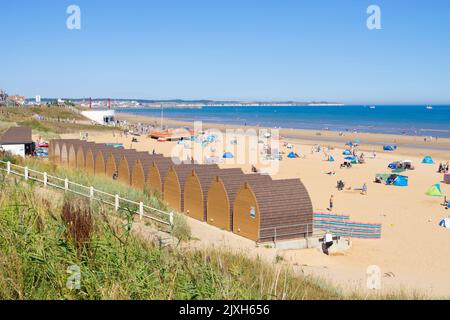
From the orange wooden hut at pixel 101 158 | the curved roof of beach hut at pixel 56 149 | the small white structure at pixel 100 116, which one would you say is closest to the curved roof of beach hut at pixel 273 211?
the orange wooden hut at pixel 101 158

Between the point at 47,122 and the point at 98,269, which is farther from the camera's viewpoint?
the point at 47,122

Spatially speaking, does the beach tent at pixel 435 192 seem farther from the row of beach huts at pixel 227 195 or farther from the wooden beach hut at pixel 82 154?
the wooden beach hut at pixel 82 154

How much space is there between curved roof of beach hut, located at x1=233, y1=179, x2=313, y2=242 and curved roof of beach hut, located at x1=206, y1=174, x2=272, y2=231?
591mm

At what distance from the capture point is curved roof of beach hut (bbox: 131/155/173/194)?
1893 cm

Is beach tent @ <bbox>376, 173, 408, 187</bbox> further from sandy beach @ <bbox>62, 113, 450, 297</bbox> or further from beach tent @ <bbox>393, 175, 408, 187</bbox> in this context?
sandy beach @ <bbox>62, 113, 450, 297</bbox>

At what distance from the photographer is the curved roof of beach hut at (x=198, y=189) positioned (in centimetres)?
1661

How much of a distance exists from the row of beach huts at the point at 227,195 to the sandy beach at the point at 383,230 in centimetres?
65

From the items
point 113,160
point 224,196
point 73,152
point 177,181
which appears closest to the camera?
point 224,196

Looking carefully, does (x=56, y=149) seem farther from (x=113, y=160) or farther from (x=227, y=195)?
(x=227, y=195)

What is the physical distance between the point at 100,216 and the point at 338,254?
10098mm

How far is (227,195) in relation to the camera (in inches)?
607

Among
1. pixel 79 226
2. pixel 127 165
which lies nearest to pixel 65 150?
pixel 127 165

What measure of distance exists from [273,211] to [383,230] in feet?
20.3
